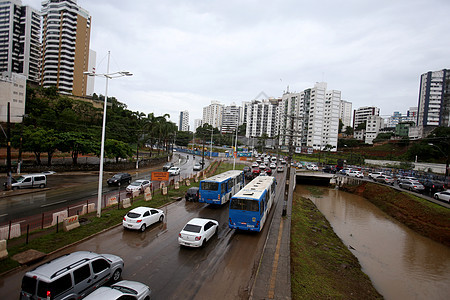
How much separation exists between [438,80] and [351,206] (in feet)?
336

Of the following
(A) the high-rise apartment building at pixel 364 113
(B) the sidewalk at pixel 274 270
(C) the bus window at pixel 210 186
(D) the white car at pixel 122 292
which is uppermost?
(A) the high-rise apartment building at pixel 364 113

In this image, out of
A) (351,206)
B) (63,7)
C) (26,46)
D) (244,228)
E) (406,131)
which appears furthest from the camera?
(406,131)

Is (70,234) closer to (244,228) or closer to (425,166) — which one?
(244,228)

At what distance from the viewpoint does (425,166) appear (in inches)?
2429

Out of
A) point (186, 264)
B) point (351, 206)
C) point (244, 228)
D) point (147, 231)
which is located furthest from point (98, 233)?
point (351, 206)

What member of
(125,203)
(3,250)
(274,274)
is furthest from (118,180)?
(274,274)

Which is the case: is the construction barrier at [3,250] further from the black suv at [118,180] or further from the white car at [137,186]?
the black suv at [118,180]

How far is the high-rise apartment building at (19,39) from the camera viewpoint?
102 metres

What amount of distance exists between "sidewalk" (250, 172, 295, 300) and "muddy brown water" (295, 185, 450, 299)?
612 cm

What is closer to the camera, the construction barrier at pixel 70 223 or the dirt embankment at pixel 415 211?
the construction barrier at pixel 70 223

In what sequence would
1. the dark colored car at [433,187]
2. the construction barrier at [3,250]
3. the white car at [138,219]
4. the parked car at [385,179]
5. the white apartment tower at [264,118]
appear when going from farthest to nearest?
the white apartment tower at [264,118] → the parked car at [385,179] → the dark colored car at [433,187] → the white car at [138,219] → the construction barrier at [3,250]

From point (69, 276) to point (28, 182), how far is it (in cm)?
2478

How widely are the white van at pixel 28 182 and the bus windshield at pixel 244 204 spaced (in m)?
23.7

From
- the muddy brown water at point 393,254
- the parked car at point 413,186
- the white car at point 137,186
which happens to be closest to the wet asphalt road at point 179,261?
the muddy brown water at point 393,254
